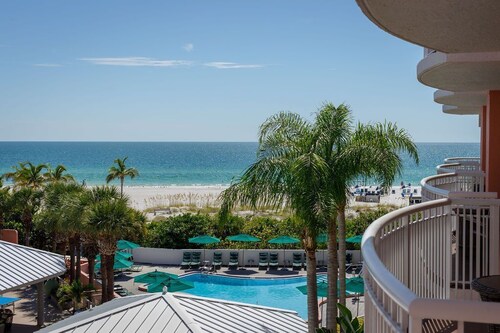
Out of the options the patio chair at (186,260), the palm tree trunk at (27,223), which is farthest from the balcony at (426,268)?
the palm tree trunk at (27,223)

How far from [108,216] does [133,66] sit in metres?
136

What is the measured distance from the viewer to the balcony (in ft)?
8.04

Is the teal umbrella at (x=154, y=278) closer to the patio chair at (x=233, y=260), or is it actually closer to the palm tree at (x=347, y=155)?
the palm tree at (x=347, y=155)

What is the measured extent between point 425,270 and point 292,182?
8.28 meters

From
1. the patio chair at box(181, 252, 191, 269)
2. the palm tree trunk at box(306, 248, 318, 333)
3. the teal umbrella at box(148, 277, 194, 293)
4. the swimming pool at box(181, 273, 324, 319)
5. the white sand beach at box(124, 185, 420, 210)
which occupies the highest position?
the white sand beach at box(124, 185, 420, 210)

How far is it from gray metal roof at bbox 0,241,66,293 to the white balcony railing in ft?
43.8

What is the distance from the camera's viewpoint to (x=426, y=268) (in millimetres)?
6137

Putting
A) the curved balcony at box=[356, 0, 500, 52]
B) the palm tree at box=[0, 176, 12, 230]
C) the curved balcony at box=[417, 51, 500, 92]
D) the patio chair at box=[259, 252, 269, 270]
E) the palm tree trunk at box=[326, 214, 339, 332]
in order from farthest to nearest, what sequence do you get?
the patio chair at box=[259, 252, 269, 270] → the palm tree at box=[0, 176, 12, 230] → the palm tree trunk at box=[326, 214, 339, 332] → the curved balcony at box=[417, 51, 500, 92] → the curved balcony at box=[356, 0, 500, 52]

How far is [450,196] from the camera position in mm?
6957

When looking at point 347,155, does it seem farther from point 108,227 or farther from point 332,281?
point 108,227

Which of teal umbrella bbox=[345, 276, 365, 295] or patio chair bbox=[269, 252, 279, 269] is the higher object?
teal umbrella bbox=[345, 276, 365, 295]

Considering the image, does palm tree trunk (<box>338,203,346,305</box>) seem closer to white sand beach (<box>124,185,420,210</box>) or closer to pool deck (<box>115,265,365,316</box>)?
pool deck (<box>115,265,365,316</box>)

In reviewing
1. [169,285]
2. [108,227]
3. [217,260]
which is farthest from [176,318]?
[217,260]

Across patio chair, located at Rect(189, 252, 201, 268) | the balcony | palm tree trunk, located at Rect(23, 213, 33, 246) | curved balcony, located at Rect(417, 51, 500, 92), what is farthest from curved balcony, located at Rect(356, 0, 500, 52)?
palm tree trunk, located at Rect(23, 213, 33, 246)
